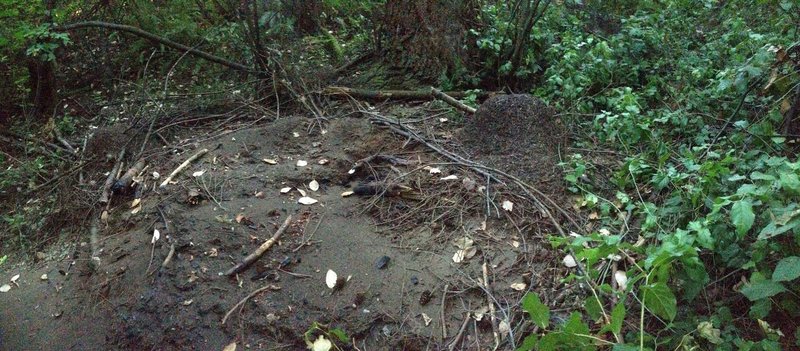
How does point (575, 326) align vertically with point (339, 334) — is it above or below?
above

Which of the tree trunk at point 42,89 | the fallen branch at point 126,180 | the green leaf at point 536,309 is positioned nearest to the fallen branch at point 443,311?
the green leaf at point 536,309

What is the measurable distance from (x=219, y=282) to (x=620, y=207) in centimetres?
229

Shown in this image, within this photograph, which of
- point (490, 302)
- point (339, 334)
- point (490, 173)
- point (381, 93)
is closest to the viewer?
point (339, 334)

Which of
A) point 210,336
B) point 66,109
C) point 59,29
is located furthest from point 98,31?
point 210,336

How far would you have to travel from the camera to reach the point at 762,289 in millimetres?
2436

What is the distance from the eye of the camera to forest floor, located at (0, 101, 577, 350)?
10.4 ft

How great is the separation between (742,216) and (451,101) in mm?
2717

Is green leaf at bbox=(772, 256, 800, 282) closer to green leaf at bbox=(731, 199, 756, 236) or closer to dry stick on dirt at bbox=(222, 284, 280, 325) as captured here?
green leaf at bbox=(731, 199, 756, 236)

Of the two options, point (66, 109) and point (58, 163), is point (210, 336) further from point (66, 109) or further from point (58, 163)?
point (66, 109)

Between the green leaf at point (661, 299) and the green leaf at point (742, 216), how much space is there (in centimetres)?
37

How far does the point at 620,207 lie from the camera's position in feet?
11.5

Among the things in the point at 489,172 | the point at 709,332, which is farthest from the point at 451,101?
the point at 709,332

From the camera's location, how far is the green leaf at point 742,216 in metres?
2.40

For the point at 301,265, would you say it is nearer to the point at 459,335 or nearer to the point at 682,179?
the point at 459,335
